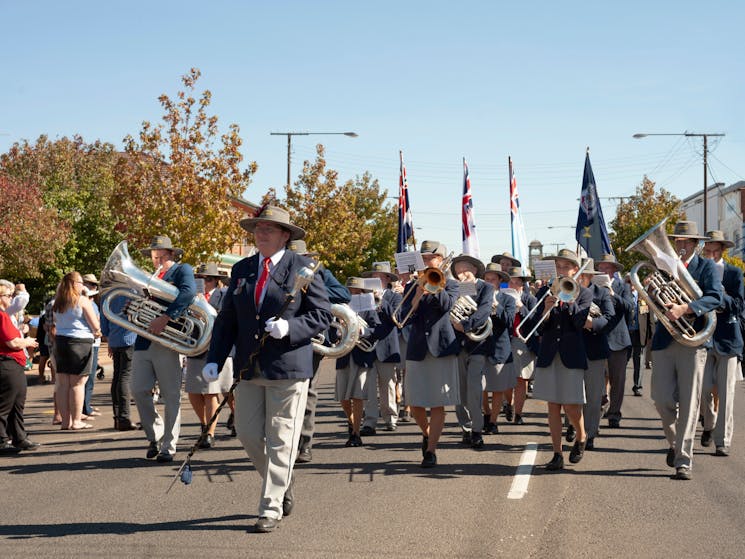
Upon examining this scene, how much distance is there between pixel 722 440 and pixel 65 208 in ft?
127

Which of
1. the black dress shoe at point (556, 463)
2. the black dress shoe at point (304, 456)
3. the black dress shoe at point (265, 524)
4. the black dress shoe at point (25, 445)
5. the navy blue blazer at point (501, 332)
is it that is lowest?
the black dress shoe at point (25, 445)

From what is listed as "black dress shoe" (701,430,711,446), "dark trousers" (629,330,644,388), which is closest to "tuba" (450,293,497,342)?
"black dress shoe" (701,430,711,446)

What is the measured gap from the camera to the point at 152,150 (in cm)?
2600

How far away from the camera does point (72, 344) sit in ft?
39.1

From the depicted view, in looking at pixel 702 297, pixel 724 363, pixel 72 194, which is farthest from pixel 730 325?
pixel 72 194

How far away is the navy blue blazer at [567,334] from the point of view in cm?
896

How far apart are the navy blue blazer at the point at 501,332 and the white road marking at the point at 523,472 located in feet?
4.82

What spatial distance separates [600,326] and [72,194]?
124 feet

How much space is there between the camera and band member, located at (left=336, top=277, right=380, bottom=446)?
1066 cm

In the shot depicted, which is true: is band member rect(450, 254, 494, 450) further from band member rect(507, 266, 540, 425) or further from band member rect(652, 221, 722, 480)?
band member rect(652, 221, 722, 480)

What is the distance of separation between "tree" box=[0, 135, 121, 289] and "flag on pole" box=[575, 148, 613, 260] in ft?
82.8

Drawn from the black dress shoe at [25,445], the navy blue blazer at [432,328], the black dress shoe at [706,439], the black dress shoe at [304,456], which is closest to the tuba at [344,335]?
the navy blue blazer at [432,328]

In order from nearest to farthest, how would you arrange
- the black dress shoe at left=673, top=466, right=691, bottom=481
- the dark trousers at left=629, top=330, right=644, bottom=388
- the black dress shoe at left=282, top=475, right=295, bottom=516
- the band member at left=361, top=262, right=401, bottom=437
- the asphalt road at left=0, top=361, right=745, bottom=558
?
the asphalt road at left=0, top=361, right=745, bottom=558 < the black dress shoe at left=282, top=475, right=295, bottom=516 < the black dress shoe at left=673, top=466, right=691, bottom=481 < the band member at left=361, top=262, right=401, bottom=437 < the dark trousers at left=629, top=330, right=644, bottom=388

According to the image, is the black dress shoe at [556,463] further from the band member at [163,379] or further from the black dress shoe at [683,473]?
the band member at [163,379]
